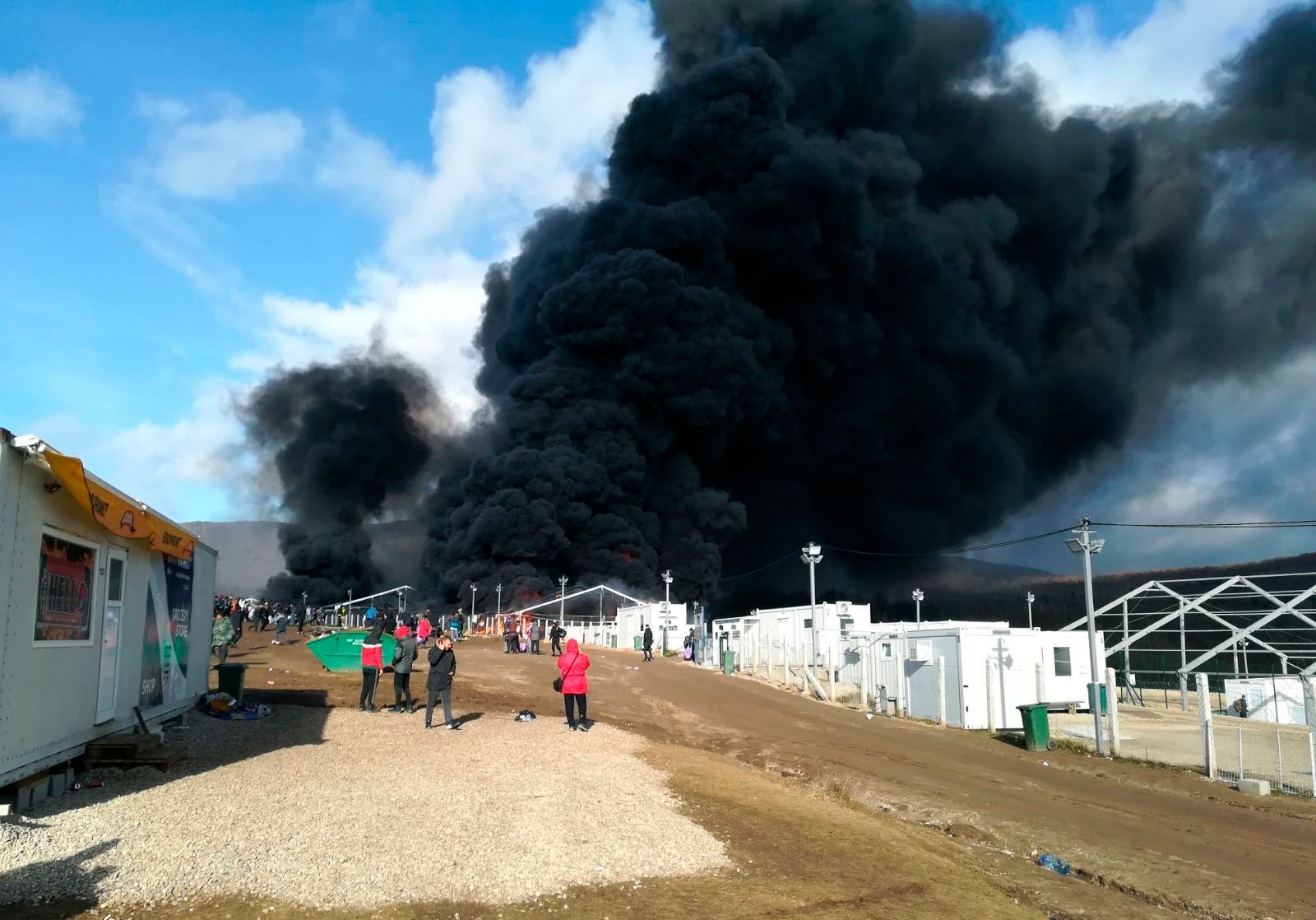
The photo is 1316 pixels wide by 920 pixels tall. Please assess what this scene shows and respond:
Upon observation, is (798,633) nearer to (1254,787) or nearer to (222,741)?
(1254,787)

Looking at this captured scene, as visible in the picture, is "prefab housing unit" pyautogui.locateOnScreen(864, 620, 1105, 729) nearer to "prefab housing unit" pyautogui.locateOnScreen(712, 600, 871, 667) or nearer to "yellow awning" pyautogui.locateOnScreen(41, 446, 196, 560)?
"prefab housing unit" pyautogui.locateOnScreen(712, 600, 871, 667)

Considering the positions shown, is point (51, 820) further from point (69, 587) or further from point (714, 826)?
point (714, 826)

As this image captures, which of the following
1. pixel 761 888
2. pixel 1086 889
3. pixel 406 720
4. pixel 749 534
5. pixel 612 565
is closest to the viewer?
pixel 761 888

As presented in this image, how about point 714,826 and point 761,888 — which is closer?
point 761,888

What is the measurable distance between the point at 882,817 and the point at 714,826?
3021 millimetres

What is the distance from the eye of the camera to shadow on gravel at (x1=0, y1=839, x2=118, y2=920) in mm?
5836

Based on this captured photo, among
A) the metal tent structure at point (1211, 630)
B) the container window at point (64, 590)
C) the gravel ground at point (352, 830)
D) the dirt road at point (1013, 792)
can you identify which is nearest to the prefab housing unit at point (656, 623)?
the metal tent structure at point (1211, 630)

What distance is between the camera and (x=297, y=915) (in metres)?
6.15

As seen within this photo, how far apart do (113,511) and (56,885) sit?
4.95 meters

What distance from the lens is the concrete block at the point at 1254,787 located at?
15930mm

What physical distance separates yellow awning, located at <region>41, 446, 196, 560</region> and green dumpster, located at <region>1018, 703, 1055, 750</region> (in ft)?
56.8

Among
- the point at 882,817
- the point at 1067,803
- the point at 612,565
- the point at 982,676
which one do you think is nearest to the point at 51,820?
the point at 882,817

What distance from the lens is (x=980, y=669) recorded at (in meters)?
25.2

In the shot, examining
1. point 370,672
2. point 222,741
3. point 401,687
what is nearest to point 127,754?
point 222,741
